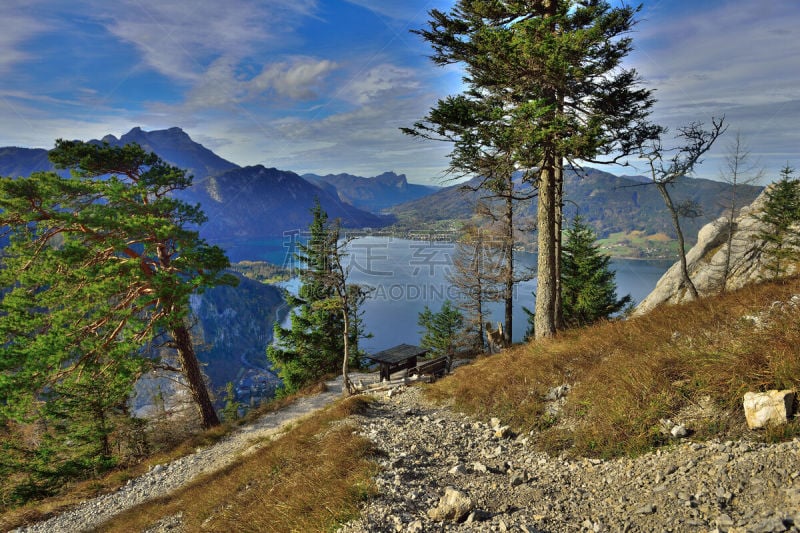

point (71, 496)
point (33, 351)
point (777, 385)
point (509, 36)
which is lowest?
point (71, 496)

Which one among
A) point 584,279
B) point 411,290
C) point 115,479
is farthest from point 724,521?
point 411,290

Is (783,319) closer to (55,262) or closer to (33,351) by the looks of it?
(33,351)

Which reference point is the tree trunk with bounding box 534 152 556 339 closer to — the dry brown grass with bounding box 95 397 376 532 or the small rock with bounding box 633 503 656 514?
the dry brown grass with bounding box 95 397 376 532

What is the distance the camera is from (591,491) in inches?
160

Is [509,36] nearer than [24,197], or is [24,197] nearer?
[509,36]

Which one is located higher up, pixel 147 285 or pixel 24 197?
pixel 24 197

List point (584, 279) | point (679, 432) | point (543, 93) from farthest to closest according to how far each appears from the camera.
Result: point (584, 279), point (543, 93), point (679, 432)

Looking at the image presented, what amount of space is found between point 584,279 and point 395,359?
14.1 m

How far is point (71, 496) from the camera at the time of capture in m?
10.2

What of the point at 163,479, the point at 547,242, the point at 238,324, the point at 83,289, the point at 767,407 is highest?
the point at 547,242

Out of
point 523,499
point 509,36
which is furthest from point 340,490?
point 509,36

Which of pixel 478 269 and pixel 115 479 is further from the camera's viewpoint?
pixel 478 269

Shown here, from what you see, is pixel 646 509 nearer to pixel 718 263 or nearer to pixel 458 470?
pixel 458 470

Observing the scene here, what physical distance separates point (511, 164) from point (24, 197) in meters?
14.5
